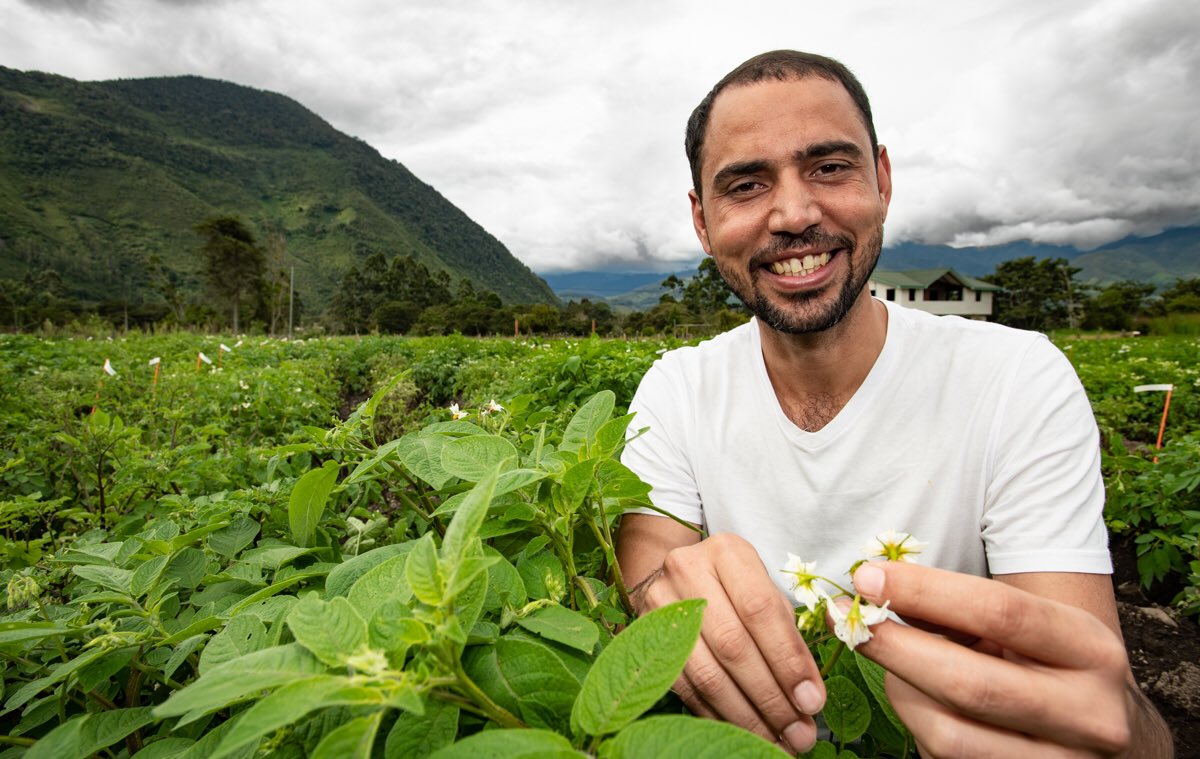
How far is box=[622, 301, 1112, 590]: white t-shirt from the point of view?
4.25 feet

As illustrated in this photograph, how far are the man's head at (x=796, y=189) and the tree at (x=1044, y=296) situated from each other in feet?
196

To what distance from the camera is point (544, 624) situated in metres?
0.59

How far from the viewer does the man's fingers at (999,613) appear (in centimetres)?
57

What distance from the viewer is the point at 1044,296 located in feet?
169

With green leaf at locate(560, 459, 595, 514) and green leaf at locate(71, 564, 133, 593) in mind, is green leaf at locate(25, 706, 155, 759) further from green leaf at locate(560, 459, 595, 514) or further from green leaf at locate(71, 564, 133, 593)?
green leaf at locate(560, 459, 595, 514)

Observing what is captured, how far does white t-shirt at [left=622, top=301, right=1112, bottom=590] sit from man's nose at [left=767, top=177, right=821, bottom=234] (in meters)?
0.42

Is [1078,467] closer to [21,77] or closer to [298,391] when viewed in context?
[298,391]

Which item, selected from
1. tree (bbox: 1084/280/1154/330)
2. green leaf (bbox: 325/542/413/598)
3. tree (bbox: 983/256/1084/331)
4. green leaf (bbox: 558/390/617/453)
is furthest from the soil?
tree (bbox: 983/256/1084/331)

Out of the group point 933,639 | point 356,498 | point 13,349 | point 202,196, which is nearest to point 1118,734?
point 933,639

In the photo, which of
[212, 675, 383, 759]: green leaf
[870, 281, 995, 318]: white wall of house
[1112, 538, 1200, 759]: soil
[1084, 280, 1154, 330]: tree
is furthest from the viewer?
[870, 281, 995, 318]: white wall of house

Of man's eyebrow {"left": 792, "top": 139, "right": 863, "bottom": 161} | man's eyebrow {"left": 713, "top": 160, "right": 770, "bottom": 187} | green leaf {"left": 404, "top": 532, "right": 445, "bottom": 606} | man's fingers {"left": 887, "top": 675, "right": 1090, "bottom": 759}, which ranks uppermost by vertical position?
man's eyebrow {"left": 792, "top": 139, "right": 863, "bottom": 161}

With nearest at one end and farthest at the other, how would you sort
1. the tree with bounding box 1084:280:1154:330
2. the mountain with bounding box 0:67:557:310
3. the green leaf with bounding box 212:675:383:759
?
the green leaf with bounding box 212:675:383:759
the tree with bounding box 1084:280:1154:330
the mountain with bounding box 0:67:557:310

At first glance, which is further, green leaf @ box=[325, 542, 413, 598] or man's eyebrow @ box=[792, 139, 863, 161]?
man's eyebrow @ box=[792, 139, 863, 161]

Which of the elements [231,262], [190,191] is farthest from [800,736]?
[190,191]
